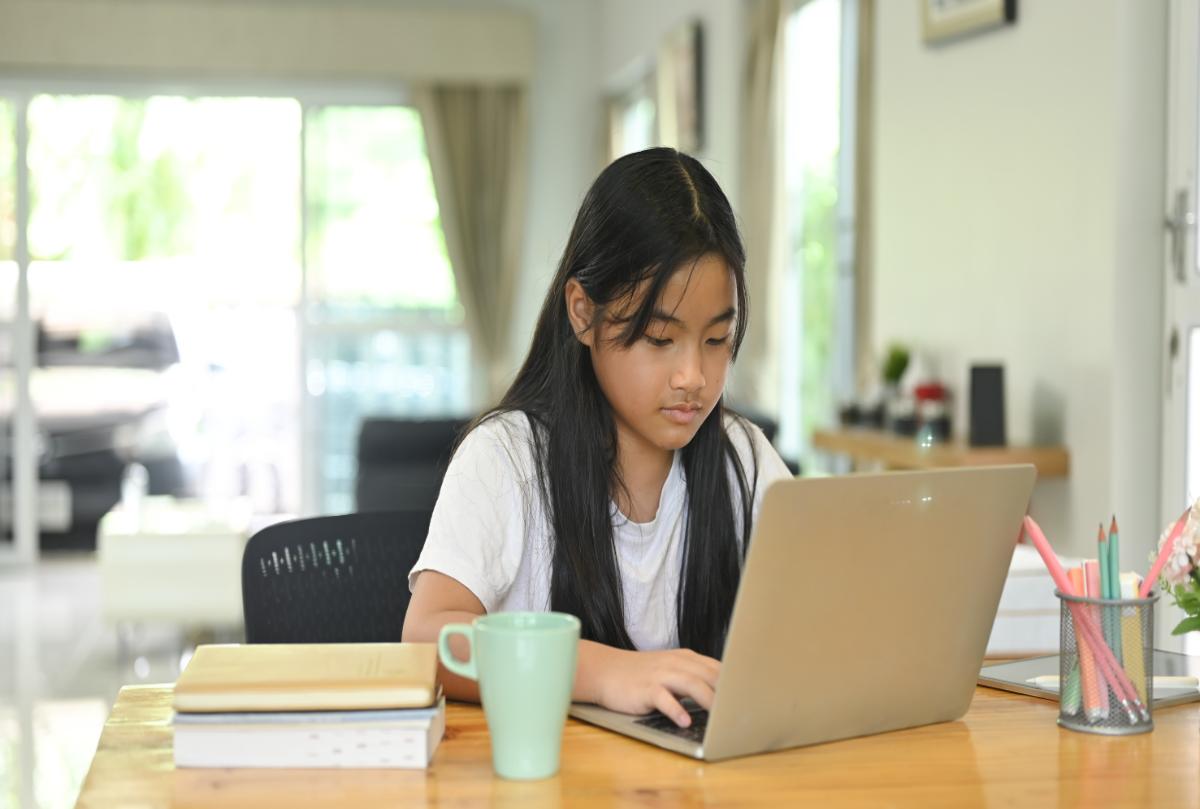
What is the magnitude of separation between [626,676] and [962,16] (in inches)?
101

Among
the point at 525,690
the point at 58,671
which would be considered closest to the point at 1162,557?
the point at 525,690

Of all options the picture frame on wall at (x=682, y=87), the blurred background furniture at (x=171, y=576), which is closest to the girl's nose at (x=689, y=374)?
the blurred background furniture at (x=171, y=576)

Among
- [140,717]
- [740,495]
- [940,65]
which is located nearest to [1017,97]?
[940,65]

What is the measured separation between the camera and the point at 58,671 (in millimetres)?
4215

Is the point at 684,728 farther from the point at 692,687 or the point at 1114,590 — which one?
the point at 1114,590

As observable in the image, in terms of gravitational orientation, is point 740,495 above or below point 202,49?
below

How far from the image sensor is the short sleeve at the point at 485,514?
1288mm

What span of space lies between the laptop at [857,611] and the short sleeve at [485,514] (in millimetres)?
245

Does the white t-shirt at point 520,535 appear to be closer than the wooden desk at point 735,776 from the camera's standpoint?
No

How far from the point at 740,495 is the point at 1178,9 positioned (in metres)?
1.65

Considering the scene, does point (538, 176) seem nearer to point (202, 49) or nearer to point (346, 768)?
point (202, 49)

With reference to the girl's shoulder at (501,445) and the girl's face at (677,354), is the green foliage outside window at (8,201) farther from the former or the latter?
the girl's face at (677,354)

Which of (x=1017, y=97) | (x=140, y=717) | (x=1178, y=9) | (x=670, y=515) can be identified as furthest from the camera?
(x=1017, y=97)

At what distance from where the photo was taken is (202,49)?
6.85 metres
